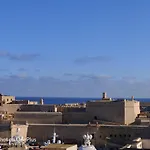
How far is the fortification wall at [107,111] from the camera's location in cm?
3900

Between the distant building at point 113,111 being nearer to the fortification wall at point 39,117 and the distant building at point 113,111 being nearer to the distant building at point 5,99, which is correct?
the fortification wall at point 39,117

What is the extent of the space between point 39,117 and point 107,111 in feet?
18.3

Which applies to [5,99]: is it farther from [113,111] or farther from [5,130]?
[113,111]

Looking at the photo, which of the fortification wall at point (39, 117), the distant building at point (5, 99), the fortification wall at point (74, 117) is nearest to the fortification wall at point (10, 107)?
the distant building at point (5, 99)

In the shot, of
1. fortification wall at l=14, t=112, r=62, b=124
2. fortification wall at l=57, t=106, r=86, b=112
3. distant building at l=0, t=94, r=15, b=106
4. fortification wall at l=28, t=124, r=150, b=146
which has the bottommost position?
fortification wall at l=28, t=124, r=150, b=146

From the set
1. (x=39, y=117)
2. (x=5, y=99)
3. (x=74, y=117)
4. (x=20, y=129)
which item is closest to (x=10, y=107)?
(x=5, y=99)

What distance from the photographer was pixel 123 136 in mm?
37594

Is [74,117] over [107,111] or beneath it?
beneath

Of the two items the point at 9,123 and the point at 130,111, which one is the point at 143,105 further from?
the point at 9,123

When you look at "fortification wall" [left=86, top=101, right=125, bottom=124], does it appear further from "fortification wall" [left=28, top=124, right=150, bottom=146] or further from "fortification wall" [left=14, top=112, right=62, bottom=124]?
"fortification wall" [left=14, top=112, right=62, bottom=124]

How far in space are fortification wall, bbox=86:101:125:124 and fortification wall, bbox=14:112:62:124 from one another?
2.74 m

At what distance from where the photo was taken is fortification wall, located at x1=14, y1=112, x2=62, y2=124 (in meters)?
40.6

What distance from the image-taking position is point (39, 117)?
40781mm

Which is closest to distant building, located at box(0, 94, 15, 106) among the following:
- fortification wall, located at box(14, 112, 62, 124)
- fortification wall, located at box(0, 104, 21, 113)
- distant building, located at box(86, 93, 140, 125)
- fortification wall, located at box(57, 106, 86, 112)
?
fortification wall, located at box(0, 104, 21, 113)
